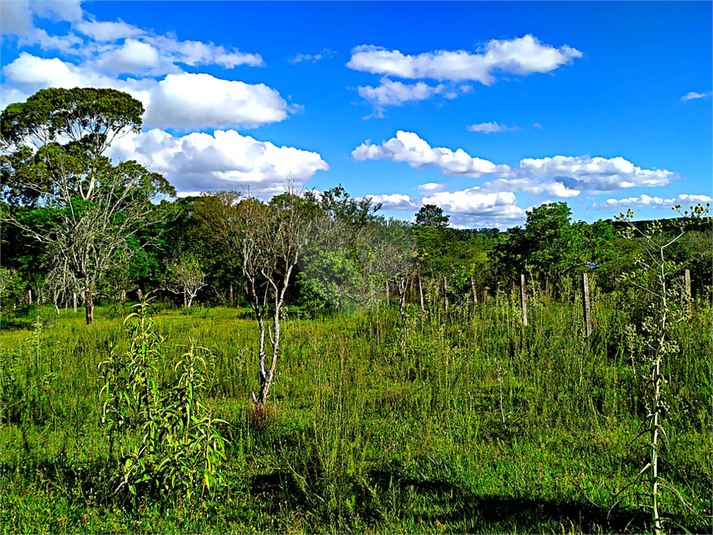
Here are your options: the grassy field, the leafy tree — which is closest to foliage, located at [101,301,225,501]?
the grassy field

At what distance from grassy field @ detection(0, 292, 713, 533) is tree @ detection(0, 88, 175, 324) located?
9.30 metres

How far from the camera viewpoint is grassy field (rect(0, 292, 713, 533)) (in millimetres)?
3318

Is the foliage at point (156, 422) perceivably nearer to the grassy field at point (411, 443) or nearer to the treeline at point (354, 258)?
the grassy field at point (411, 443)

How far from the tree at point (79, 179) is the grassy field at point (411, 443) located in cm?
930

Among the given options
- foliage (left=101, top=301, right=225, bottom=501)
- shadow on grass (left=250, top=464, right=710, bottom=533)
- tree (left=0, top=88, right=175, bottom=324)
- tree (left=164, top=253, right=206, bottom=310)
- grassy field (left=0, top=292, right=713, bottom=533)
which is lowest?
shadow on grass (left=250, top=464, right=710, bottom=533)

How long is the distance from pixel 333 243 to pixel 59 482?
38.9ft

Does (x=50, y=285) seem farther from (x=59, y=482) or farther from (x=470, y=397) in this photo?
(x=470, y=397)

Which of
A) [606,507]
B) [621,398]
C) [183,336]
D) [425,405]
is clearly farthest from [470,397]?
[183,336]

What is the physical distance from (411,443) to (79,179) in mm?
19107

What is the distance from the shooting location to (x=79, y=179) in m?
18.4

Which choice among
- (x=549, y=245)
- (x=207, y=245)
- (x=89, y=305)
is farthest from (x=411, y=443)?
(x=207, y=245)

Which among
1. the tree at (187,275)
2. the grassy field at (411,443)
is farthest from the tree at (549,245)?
the tree at (187,275)

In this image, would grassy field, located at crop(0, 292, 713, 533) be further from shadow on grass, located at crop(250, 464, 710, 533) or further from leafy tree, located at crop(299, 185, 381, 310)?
leafy tree, located at crop(299, 185, 381, 310)

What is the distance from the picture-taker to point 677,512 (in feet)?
10.8
